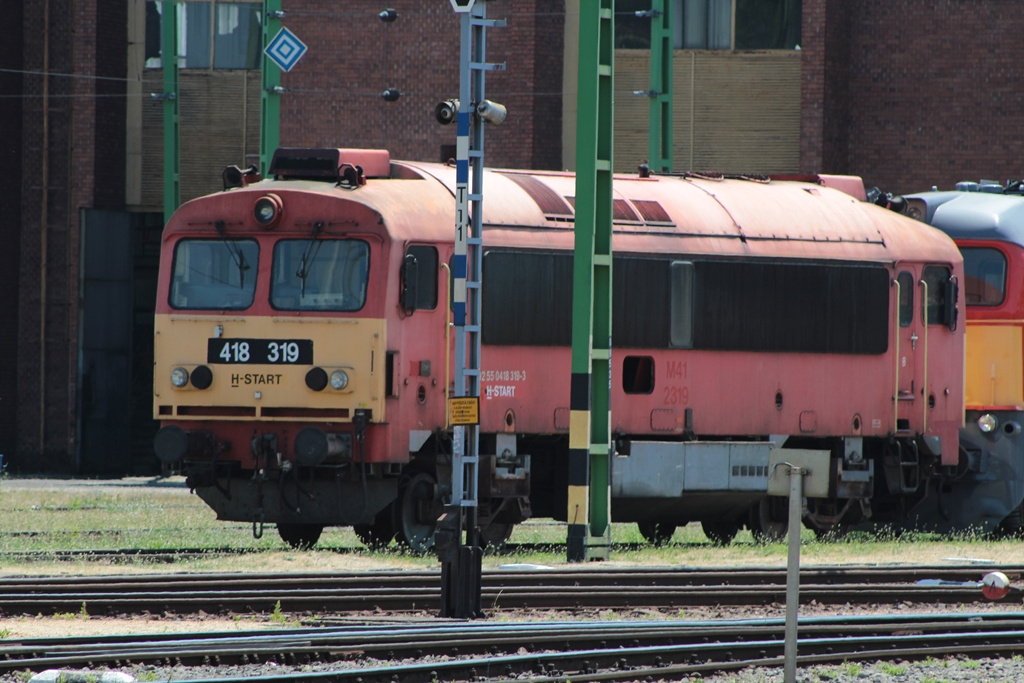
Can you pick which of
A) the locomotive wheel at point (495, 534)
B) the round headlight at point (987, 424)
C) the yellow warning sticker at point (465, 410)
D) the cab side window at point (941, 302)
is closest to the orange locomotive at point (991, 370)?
the round headlight at point (987, 424)

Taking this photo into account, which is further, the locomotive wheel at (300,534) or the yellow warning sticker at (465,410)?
the locomotive wheel at (300,534)

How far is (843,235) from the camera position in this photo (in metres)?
19.6

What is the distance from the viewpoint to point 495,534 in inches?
701

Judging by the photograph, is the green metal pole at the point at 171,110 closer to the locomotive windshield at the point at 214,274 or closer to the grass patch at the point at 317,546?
the grass patch at the point at 317,546

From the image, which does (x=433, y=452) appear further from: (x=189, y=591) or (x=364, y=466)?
(x=189, y=591)

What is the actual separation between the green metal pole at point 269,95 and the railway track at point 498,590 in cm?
1380

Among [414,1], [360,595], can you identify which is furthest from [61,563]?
[414,1]

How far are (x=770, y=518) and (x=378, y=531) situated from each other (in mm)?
4678

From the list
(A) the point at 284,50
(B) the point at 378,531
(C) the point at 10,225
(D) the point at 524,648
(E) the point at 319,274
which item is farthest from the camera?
(C) the point at 10,225

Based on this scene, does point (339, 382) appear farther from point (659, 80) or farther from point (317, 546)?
point (659, 80)

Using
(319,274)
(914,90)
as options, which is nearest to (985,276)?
(319,274)

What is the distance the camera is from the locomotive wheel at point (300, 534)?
717 inches

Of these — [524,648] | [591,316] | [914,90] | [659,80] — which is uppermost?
[914,90]

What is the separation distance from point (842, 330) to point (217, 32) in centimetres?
1847
